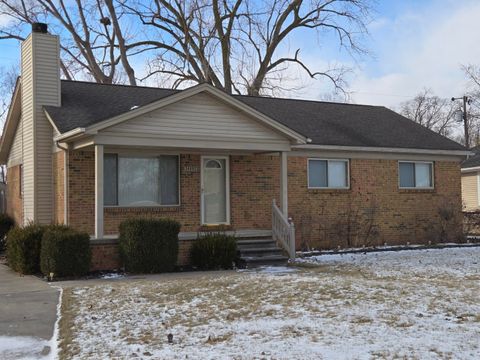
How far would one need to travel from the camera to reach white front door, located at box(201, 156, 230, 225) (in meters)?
15.5

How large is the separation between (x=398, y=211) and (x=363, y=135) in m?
2.57

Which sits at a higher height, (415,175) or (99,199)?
(415,175)

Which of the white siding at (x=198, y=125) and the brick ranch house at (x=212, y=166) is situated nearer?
the white siding at (x=198, y=125)

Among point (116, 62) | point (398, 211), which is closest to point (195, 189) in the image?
point (398, 211)

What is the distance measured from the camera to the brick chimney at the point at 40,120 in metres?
15.1

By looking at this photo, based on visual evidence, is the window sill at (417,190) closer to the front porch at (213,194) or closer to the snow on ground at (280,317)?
the front porch at (213,194)

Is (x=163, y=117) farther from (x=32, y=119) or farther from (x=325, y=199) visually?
(x=325, y=199)

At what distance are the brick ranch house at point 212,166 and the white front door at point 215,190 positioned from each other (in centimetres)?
3

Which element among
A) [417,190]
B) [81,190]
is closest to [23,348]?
[81,190]

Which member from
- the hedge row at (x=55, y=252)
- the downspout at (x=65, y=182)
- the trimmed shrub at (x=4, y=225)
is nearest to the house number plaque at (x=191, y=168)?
the downspout at (x=65, y=182)

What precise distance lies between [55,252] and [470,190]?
2112 centimetres

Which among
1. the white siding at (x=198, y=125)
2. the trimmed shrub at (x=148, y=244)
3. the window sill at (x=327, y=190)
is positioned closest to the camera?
the trimmed shrub at (x=148, y=244)

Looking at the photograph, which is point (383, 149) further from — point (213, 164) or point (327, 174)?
point (213, 164)

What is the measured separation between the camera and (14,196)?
19.4 metres
